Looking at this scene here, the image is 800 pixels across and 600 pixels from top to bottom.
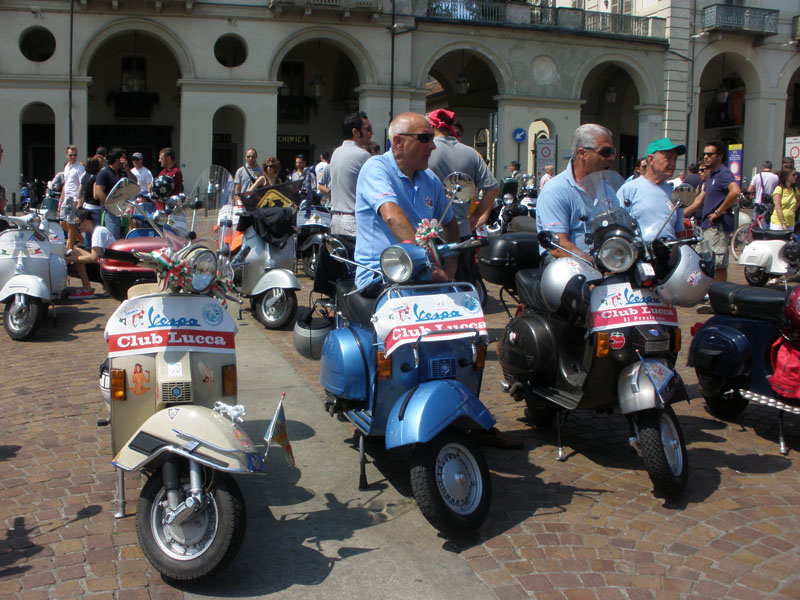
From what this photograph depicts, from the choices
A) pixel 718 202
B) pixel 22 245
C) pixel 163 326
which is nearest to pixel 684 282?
pixel 163 326

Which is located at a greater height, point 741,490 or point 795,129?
point 795,129

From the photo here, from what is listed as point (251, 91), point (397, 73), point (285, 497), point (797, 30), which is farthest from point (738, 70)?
point (285, 497)

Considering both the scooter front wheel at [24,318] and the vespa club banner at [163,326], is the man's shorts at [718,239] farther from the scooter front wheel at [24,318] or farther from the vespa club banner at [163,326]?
the vespa club banner at [163,326]

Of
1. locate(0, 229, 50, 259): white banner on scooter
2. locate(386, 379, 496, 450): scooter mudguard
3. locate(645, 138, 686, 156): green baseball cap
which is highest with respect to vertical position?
locate(645, 138, 686, 156): green baseball cap

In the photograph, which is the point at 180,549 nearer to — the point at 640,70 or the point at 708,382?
the point at 708,382

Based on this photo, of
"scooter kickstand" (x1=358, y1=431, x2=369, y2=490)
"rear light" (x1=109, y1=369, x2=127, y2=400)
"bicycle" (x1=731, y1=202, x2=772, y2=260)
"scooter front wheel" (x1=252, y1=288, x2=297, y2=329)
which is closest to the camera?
"rear light" (x1=109, y1=369, x2=127, y2=400)

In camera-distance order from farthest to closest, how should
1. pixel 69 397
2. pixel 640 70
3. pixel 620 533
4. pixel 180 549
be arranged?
pixel 640 70 → pixel 69 397 → pixel 620 533 → pixel 180 549

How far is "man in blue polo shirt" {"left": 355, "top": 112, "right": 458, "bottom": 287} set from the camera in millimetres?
4328

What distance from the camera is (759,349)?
5.09m

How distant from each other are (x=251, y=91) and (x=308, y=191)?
17918mm

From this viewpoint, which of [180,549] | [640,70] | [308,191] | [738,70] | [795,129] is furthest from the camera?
[795,129]

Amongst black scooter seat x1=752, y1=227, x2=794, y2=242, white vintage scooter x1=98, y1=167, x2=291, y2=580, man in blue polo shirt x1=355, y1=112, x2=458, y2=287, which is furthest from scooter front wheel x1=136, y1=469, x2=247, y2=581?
black scooter seat x1=752, y1=227, x2=794, y2=242

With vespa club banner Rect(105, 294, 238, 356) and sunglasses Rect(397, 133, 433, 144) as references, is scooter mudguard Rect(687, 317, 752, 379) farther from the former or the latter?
vespa club banner Rect(105, 294, 238, 356)

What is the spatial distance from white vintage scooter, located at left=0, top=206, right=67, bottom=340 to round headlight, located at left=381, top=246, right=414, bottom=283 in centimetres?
516
